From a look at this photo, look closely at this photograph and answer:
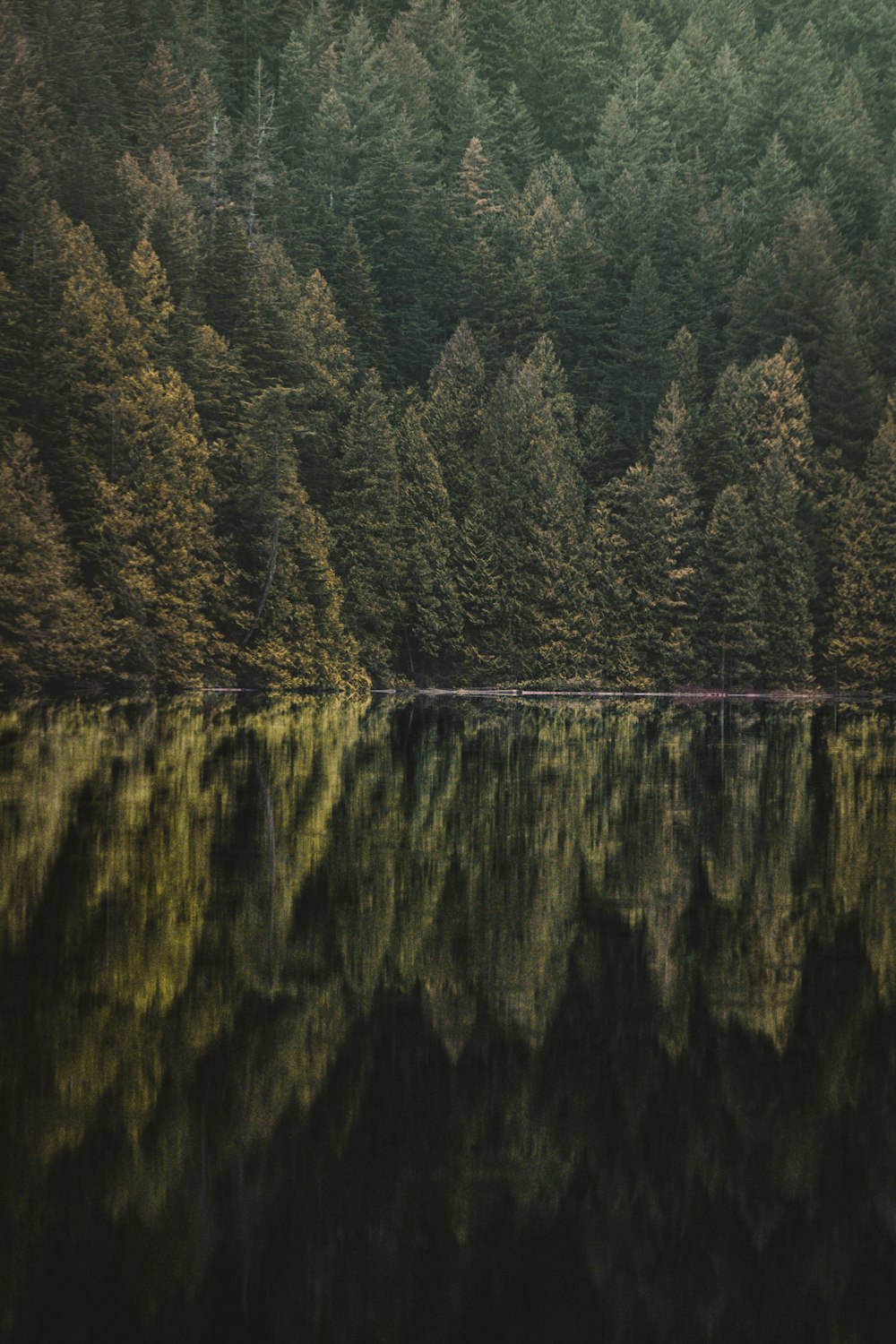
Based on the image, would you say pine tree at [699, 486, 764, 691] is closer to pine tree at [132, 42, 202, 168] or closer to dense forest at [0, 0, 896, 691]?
dense forest at [0, 0, 896, 691]

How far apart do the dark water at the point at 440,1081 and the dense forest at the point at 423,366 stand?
44.4 metres

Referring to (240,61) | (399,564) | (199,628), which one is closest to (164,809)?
(199,628)

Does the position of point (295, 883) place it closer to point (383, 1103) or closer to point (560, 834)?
point (560, 834)

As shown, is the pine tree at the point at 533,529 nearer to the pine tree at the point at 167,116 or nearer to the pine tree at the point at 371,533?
the pine tree at the point at 371,533

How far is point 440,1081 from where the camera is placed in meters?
11.7

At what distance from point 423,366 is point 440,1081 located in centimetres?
9263

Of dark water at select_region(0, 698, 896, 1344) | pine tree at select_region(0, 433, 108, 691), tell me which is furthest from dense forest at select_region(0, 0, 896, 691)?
dark water at select_region(0, 698, 896, 1344)

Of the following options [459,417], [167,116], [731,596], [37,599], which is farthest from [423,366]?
[37,599]

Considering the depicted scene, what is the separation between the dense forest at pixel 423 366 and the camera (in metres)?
71.9

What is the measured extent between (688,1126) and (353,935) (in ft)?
19.5

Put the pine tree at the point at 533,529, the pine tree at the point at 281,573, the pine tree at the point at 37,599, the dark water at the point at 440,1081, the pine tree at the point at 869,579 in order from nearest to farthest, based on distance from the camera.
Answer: the dark water at the point at 440,1081
the pine tree at the point at 37,599
the pine tree at the point at 281,573
the pine tree at the point at 533,529
the pine tree at the point at 869,579

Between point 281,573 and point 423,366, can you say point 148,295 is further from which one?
point 423,366

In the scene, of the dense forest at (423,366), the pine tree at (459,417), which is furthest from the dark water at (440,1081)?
the pine tree at (459,417)

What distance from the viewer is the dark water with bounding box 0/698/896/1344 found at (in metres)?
8.68
